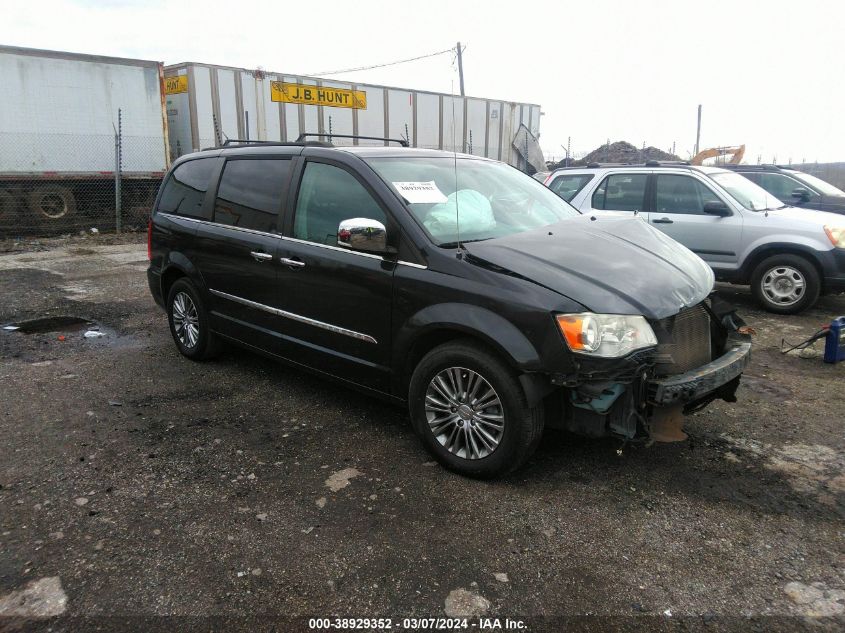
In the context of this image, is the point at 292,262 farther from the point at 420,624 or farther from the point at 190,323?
the point at 420,624

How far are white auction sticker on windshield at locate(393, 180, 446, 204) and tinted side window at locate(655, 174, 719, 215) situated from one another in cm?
481

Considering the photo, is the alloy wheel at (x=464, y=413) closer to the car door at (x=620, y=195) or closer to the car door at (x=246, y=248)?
the car door at (x=246, y=248)

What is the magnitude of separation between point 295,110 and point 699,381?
1339 cm

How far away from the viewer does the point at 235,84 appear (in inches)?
534

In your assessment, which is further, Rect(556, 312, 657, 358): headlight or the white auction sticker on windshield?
the white auction sticker on windshield

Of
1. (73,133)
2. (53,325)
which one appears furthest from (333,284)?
(73,133)

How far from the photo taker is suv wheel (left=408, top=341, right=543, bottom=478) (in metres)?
3.07

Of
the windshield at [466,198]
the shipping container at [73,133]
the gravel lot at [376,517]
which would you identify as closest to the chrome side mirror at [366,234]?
the windshield at [466,198]

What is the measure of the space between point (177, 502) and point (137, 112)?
1239cm

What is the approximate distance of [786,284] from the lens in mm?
7000

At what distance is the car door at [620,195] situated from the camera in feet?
25.5

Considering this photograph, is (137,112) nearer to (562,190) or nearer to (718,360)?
(562,190)

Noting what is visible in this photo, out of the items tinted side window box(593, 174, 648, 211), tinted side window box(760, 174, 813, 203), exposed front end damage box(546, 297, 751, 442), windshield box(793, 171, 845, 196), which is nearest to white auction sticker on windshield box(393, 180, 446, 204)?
exposed front end damage box(546, 297, 751, 442)

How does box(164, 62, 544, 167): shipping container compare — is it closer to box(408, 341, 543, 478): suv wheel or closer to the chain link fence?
the chain link fence
